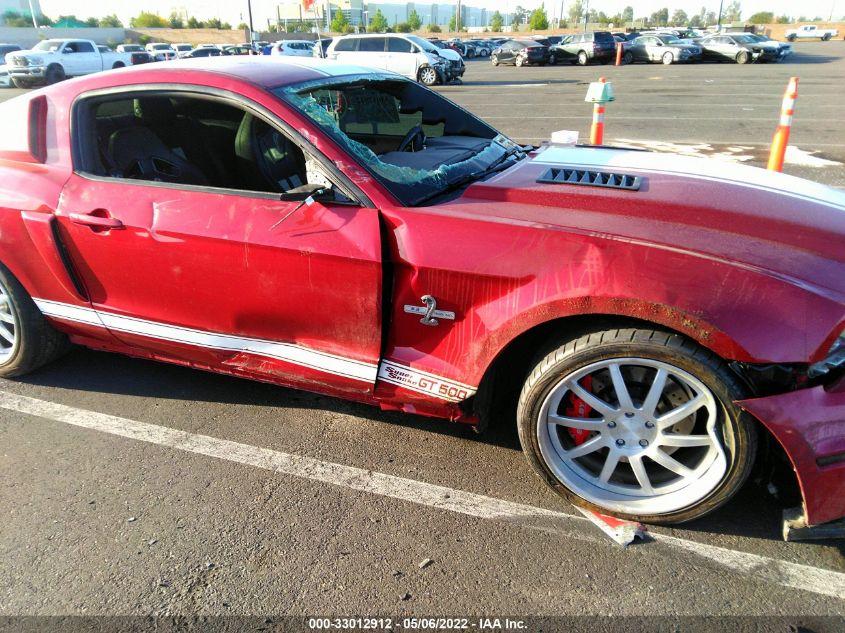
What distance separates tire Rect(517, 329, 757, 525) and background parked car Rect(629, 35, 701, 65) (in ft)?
103

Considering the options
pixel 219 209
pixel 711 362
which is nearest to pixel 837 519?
pixel 711 362

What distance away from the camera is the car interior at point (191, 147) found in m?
3.17

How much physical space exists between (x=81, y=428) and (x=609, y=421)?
2449 mm

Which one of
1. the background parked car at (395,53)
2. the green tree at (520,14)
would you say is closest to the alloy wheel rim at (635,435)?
the background parked car at (395,53)

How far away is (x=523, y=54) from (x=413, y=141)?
30583 mm

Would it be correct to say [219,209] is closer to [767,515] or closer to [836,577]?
[767,515]

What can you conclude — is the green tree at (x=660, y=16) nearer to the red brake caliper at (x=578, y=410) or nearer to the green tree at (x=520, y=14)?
the green tree at (x=520, y=14)

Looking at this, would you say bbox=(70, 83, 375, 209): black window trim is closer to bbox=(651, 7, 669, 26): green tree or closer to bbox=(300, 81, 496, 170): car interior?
bbox=(300, 81, 496, 170): car interior

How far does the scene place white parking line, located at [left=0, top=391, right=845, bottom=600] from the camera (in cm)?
210

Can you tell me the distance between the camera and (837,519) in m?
2.06

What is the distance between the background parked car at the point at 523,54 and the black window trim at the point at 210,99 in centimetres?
3126

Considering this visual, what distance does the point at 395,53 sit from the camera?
68.5 feet

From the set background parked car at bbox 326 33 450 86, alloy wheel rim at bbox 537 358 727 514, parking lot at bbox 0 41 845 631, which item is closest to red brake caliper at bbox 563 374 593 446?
alloy wheel rim at bbox 537 358 727 514

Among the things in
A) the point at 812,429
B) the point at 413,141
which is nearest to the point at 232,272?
the point at 413,141
